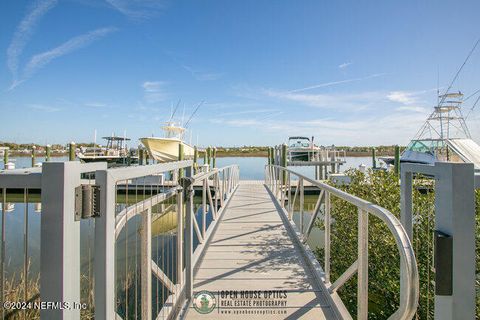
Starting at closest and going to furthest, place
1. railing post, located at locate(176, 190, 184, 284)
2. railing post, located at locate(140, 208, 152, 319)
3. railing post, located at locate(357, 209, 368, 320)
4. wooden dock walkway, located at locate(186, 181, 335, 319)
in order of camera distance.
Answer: railing post, located at locate(140, 208, 152, 319), railing post, located at locate(357, 209, 368, 320), railing post, located at locate(176, 190, 184, 284), wooden dock walkway, located at locate(186, 181, 335, 319)

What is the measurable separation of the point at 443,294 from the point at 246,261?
283 cm

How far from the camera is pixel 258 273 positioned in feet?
11.4

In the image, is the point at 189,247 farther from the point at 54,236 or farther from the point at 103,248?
the point at 54,236

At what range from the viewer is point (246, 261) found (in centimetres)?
383

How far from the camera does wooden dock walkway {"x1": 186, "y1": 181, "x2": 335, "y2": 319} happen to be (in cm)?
265

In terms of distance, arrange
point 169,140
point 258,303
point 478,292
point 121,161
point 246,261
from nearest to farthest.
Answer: point 258,303 → point 478,292 → point 246,261 → point 169,140 → point 121,161

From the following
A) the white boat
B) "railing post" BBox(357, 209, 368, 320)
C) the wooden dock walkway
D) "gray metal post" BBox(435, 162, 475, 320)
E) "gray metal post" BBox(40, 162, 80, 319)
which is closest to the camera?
"gray metal post" BBox(40, 162, 80, 319)

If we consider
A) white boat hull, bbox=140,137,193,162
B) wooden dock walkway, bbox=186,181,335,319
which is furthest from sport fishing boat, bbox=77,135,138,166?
wooden dock walkway, bbox=186,181,335,319

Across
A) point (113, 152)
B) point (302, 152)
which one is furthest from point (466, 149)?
point (113, 152)

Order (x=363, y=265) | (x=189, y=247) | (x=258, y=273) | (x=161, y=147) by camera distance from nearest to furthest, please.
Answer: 1. (x=363, y=265)
2. (x=189, y=247)
3. (x=258, y=273)
4. (x=161, y=147)

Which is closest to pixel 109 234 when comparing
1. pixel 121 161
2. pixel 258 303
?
pixel 258 303

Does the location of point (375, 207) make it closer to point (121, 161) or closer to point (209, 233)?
point (209, 233)

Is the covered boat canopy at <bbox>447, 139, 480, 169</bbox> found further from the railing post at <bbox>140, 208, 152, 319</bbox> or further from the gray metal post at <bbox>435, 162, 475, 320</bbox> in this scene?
the railing post at <bbox>140, 208, 152, 319</bbox>

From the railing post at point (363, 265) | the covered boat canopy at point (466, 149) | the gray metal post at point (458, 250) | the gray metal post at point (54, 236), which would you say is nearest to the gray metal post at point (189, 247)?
the railing post at point (363, 265)
